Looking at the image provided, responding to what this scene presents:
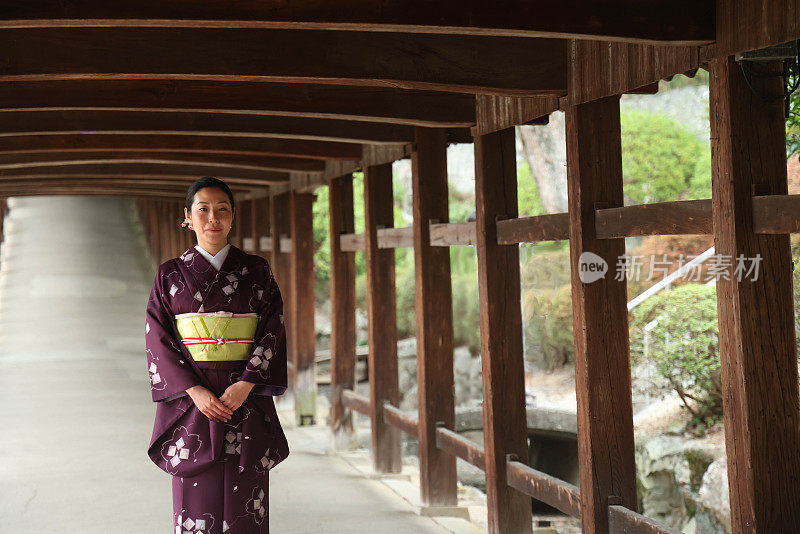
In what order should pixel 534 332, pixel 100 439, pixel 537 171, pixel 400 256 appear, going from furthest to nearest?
pixel 400 256 < pixel 537 171 < pixel 534 332 < pixel 100 439

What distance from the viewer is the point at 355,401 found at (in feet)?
Answer: 22.1

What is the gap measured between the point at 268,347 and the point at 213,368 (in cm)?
19

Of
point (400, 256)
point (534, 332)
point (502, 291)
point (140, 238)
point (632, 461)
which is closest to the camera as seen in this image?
point (632, 461)

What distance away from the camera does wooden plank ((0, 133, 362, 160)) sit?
5.55 metres

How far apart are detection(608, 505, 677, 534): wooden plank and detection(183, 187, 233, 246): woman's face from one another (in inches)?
69.2

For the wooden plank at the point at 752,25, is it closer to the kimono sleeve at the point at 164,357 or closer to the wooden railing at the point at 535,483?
the wooden railing at the point at 535,483

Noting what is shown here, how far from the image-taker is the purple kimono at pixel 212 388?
3033 millimetres

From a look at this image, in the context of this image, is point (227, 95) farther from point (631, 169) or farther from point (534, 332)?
point (631, 169)

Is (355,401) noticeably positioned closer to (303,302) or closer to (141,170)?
(303,302)

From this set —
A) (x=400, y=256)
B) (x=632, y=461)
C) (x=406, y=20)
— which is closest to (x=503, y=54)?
(x=406, y=20)

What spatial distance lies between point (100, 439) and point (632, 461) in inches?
180

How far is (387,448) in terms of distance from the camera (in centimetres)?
619

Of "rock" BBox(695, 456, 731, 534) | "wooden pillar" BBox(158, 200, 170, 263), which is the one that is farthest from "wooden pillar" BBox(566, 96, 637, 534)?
"wooden pillar" BBox(158, 200, 170, 263)

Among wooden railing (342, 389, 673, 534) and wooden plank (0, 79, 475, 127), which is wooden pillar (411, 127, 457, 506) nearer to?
wooden railing (342, 389, 673, 534)
